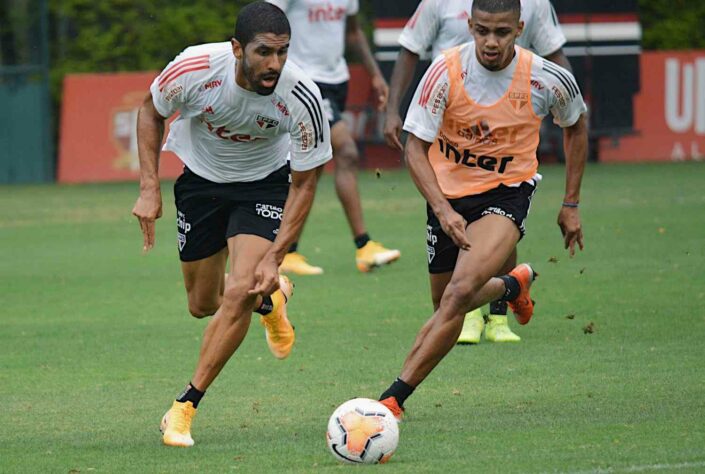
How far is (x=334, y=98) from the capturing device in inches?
534

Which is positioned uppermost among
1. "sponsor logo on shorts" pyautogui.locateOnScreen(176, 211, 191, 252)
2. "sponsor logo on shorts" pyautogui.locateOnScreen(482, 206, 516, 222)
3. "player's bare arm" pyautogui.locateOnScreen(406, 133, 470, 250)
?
"player's bare arm" pyautogui.locateOnScreen(406, 133, 470, 250)

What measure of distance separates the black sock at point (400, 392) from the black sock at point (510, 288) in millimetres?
1562

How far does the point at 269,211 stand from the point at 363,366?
1.47 meters

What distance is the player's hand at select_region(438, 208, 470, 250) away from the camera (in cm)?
736

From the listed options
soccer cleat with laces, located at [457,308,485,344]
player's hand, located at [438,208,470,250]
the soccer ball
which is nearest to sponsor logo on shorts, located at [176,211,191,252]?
player's hand, located at [438,208,470,250]

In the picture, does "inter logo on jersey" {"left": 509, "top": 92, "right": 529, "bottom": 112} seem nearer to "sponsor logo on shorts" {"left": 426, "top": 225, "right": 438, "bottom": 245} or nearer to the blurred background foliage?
"sponsor logo on shorts" {"left": 426, "top": 225, "right": 438, "bottom": 245}

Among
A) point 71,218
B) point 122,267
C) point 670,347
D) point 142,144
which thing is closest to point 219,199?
point 142,144

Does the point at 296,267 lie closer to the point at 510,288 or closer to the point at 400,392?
the point at 510,288

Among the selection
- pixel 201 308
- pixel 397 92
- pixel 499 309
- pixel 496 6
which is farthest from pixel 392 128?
pixel 496 6

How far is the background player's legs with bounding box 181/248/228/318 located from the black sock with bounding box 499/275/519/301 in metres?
1.58

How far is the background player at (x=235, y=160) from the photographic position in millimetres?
7064

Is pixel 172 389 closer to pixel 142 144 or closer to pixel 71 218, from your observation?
pixel 142 144

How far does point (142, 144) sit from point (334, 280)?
5.55 m

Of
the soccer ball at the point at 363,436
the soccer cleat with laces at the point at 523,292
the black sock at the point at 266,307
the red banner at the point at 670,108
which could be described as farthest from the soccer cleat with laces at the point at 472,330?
the red banner at the point at 670,108
